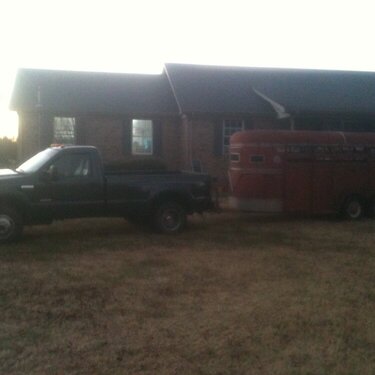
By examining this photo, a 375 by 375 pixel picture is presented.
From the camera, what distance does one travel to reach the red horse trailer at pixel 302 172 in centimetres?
1534

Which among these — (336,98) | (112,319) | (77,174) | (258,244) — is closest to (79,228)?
(77,174)

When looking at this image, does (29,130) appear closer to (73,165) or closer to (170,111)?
(170,111)

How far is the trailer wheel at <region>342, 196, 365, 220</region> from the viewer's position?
1594cm

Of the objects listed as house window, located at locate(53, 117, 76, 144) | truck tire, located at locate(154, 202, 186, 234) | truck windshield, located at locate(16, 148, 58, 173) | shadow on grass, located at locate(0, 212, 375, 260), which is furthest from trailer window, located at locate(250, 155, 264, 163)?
house window, located at locate(53, 117, 76, 144)

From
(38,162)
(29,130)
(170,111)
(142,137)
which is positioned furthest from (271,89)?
(38,162)

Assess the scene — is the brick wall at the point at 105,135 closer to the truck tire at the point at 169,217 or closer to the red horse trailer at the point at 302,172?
the red horse trailer at the point at 302,172

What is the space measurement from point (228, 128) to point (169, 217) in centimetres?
1217

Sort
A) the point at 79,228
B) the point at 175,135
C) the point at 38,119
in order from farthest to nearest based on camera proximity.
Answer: the point at 175,135
the point at 38,119
the point at 79,228

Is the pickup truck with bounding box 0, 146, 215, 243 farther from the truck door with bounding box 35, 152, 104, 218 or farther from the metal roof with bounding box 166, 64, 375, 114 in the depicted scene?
the metal roof with bounding box 166, 64, 375, 114

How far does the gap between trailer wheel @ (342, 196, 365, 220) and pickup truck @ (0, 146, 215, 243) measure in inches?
164

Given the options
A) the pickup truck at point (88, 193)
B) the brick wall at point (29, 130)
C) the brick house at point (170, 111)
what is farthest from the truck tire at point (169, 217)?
the brick wall at point (29, 130)

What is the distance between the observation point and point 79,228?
1397 centimetres

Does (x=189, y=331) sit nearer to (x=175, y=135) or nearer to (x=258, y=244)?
(x=258, y=244)

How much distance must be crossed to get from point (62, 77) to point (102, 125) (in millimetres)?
3303
